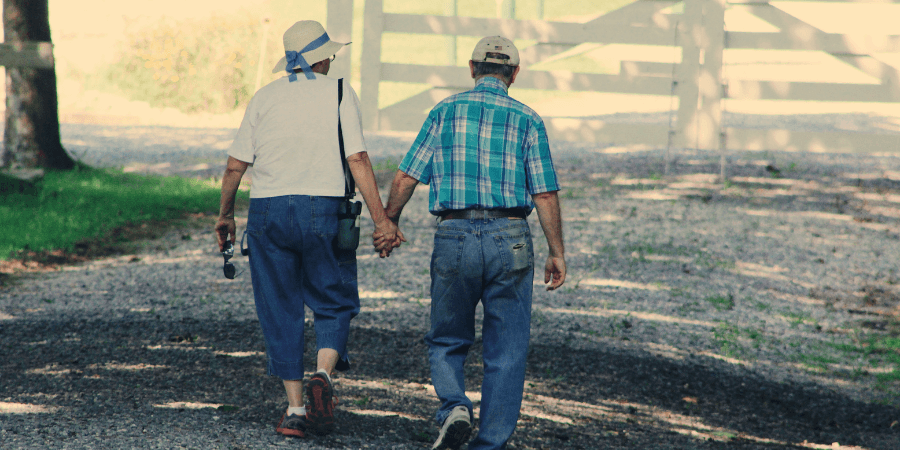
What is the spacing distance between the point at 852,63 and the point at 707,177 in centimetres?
261

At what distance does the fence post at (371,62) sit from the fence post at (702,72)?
4.46 meters

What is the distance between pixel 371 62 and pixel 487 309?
10.1m

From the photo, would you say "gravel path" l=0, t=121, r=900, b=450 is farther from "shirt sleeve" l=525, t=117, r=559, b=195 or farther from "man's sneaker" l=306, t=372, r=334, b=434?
"shirt sleeve" l=525, t=117, r=559, b=195

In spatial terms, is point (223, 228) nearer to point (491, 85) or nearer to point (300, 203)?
point (300, 203)

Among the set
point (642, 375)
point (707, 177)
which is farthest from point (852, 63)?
point (642, 375)

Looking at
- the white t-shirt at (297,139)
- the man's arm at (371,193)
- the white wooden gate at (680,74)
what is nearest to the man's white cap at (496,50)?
the white t-shirt at (297,139)

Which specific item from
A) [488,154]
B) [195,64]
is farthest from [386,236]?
[195,64]

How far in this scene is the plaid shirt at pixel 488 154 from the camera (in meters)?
3.49

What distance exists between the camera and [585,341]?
19.9ft

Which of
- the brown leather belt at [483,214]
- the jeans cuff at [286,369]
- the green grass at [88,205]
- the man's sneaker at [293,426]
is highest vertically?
the brown leather belt at [483,214]

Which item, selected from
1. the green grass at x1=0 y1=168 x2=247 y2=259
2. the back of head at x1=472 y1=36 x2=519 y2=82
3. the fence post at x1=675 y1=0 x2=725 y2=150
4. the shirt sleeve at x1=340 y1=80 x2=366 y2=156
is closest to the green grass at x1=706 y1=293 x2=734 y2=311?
the back of head at x1=472 y1=36 x2=519 y2=82

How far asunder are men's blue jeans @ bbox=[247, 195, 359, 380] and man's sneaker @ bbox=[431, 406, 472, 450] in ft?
2.15

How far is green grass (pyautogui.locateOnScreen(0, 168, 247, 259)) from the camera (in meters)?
8.89

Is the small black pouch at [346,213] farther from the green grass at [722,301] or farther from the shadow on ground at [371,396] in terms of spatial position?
the green grass at [722,301]
